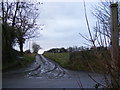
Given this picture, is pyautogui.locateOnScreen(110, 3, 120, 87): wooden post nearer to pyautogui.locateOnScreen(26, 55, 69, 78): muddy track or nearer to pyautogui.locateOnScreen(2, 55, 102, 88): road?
pyautogui.locateOnScreen(2, 55, 102, 88): road

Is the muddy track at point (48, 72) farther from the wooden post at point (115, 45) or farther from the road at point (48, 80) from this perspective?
the wooden post at point (115, 45)

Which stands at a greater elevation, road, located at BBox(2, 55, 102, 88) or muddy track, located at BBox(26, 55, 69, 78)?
road, located at BBox(2, 55, 102, 88)

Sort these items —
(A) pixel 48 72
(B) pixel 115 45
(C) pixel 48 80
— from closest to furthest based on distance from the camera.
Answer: (B) pixel 115 45
(C) pixel 48 80
(A) pixel 48 72

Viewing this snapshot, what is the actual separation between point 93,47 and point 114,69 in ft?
1.20

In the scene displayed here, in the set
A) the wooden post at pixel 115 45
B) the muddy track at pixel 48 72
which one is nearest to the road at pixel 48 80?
the muddy track at pixel 48 72

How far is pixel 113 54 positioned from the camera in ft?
6.46

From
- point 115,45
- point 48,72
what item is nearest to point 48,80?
point 48,72

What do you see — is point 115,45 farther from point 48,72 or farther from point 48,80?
point 48,72

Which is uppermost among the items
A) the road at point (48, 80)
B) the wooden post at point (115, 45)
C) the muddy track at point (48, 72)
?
the wooden post at point (115, 45)

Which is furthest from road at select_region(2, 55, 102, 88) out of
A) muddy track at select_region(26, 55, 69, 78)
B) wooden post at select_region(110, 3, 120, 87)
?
wooden post at select_region(110, 3, 120, 87)

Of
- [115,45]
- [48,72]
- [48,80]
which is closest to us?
[115,45]

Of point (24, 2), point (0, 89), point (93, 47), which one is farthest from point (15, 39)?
point (93, 47)

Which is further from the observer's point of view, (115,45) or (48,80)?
(48,80)

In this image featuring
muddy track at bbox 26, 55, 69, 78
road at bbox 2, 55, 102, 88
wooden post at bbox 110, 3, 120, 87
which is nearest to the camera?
wooden post at bbox 110, 3, 120, 87
